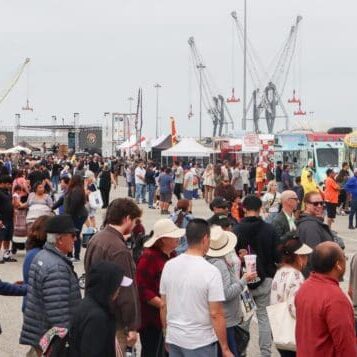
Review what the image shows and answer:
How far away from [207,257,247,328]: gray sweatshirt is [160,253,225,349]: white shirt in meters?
0.89

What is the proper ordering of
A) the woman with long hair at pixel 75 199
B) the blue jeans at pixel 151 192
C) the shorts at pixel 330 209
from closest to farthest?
the woman with long hair at pixel 75 199, the shorts at pixel 330 209, the blue jeans at pixel 151 192

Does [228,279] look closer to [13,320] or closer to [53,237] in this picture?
[53,237]

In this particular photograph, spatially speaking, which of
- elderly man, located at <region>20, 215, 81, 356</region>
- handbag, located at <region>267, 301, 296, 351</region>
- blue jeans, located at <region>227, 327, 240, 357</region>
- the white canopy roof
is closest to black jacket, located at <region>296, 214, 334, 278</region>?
blue jeans, located at <region>227, 327, 240, 357</region>

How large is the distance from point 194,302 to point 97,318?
44.3 inches

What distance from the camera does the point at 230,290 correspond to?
689 cm

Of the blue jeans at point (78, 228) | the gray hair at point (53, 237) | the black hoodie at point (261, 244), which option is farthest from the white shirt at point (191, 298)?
the blue jeans at point (78, 228)

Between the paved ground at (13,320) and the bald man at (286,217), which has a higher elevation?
the bald man at (286,217)

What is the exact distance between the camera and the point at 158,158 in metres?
57.7

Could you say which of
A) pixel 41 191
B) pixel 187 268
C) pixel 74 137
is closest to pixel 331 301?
pixel 187 268

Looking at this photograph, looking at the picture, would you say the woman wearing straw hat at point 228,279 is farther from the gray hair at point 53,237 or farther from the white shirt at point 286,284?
the gray hair at point 53,237

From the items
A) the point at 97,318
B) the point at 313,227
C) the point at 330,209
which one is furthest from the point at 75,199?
the point at 97,318

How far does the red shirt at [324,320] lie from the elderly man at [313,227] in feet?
10.0

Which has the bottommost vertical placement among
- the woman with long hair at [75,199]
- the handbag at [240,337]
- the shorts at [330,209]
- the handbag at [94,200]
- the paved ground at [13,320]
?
the paved ground at [13,320]

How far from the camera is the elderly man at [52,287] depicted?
606cm
